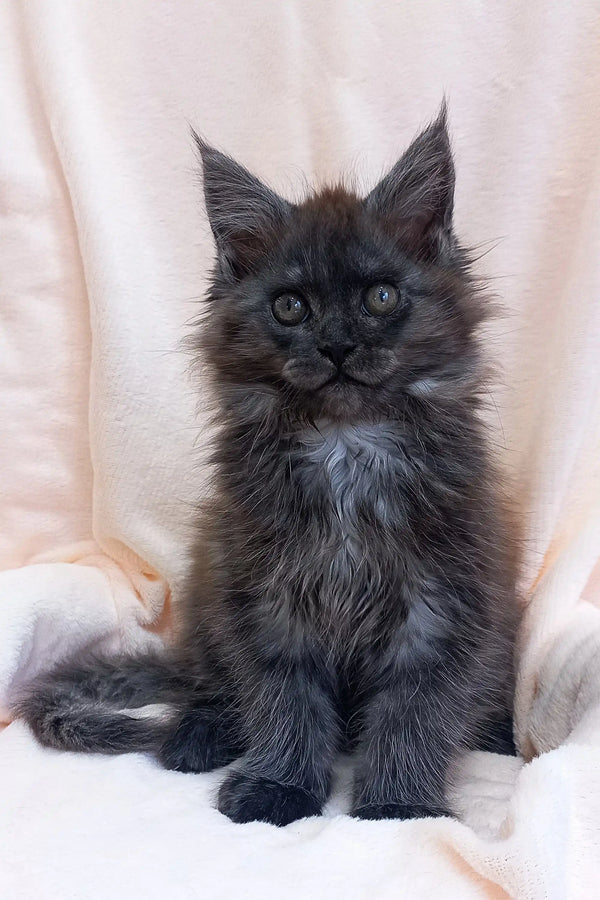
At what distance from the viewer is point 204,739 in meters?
1.69

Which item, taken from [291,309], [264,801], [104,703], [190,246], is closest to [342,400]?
[291,309]

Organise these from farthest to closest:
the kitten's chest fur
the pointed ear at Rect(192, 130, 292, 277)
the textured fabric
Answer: the textured fabric < the pointed ear at Rect(192, 130, 292, 277) < the kitten's chest fur

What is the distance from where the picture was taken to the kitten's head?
1.42 m

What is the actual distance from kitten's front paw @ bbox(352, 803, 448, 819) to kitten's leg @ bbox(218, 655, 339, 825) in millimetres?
94

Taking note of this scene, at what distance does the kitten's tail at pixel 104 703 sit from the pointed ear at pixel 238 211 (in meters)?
0.91

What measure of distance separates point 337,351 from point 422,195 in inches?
15.4

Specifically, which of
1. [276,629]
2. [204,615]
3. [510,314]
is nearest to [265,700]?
[276,629]

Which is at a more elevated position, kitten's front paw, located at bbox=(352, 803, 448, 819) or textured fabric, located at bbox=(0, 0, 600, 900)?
textured fabric, located at bbox=(0, 0, 600, 900)

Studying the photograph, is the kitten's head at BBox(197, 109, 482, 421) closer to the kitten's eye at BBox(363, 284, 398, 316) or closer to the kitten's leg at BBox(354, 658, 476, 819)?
the kitten's eye at BBox(363, 284, 398, 316)

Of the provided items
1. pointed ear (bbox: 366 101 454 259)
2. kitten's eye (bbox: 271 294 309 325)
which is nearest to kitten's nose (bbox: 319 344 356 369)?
kitten's eye (bbox: 271 294 309 325)

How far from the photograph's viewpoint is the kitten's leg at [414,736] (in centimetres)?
147

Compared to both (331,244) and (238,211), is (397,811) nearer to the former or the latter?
(331,244)

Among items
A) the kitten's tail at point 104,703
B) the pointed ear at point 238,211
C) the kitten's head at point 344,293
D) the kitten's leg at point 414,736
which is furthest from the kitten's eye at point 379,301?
the kitten's tail at point 104,703

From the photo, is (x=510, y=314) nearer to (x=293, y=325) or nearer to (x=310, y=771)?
(x=293, y=325)
